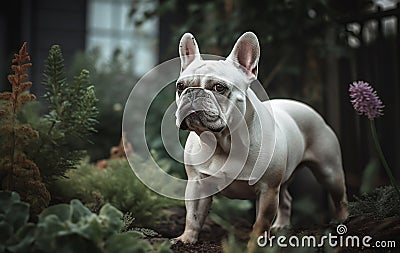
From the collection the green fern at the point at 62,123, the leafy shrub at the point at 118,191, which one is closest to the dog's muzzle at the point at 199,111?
the green fern at the point at 62,123

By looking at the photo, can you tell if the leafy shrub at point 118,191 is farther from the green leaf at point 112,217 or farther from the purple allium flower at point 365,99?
the purple allium flower at point 365,99

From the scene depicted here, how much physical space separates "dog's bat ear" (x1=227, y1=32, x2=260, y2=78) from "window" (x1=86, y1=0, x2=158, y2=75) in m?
3.89

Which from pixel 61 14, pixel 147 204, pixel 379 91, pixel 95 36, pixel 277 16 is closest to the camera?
pixel 147 204

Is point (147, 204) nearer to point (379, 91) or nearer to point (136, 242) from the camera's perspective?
point (136, 242)

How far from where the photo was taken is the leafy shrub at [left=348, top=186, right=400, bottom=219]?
1.51 meters

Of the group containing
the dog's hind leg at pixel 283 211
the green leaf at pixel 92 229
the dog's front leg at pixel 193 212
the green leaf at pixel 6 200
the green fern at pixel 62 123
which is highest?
the green fern at pixel 62 123

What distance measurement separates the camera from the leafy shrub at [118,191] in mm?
1894

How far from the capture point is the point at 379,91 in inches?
109

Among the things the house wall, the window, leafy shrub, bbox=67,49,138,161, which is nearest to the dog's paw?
leafy shrub, bbox=67,49,138,161

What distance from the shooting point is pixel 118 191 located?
2.00 metres

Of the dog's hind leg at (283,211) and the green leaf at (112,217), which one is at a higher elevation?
the green leaf at (112,217)

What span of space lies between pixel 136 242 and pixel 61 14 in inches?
163

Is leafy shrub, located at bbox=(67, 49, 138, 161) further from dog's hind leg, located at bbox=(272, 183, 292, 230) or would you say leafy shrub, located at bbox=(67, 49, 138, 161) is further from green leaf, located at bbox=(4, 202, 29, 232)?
green leaf, located at bbox=(4, 202, 29, 232)

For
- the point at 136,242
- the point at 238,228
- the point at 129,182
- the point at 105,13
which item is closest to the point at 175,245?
the point at 136,242
